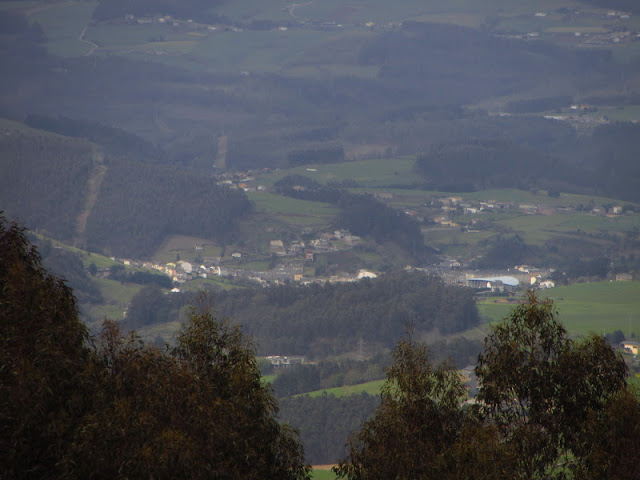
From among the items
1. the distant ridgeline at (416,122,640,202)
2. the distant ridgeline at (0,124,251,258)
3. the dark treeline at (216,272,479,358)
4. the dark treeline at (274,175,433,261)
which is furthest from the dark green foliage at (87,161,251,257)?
the dark treeline at (216,272,479,358)

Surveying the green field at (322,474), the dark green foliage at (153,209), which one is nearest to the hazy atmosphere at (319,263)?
the green field at (322,474)

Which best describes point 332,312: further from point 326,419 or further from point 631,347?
point 326,419

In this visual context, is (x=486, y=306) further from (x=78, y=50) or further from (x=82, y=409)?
(x=78, y=50)

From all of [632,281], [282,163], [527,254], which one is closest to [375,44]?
[282,163]

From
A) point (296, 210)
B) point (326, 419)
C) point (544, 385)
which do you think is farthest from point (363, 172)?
point (544, 385)

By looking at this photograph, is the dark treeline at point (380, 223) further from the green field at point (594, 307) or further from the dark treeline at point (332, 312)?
the dark treeline at point (332, 312)

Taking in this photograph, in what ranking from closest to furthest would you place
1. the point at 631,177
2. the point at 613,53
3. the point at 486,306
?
1. the point at 486,306
2. the point at 631,177
3. the point at 613,53
